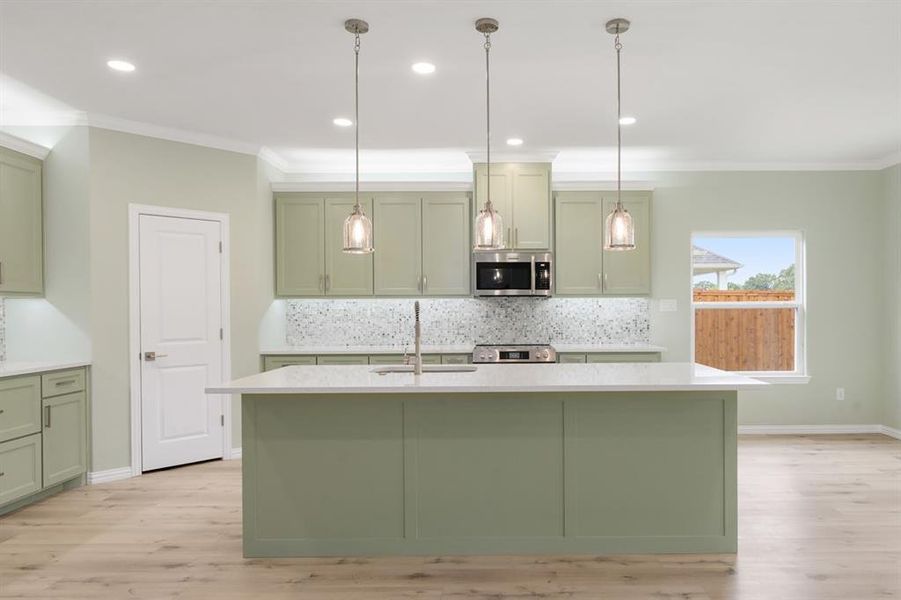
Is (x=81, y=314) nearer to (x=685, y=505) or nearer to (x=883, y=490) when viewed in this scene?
(x=685, y=505)

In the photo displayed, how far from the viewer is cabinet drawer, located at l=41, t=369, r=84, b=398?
3.78 m

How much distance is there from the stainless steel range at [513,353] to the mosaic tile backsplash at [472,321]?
509 mm

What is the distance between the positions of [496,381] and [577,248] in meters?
2.94

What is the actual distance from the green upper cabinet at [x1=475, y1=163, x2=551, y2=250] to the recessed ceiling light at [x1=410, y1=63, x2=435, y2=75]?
6.21 ft

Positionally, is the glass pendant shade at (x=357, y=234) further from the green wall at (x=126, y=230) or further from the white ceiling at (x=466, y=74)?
the green wall at (x=126, y=230)

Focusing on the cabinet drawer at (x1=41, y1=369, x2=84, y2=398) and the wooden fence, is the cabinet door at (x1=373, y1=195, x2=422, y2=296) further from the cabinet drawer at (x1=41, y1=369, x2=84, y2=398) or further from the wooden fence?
the wooden fence

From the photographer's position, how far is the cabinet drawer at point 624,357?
5078 mm

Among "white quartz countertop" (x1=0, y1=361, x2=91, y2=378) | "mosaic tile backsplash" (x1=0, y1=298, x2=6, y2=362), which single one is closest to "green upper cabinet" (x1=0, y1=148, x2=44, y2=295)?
"mosaic tile backsplash" (x1=0, y1=298, x2=6, y2=362)

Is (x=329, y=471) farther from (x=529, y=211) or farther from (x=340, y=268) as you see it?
(x=529, y=211)

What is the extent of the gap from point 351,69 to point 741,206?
163 inches

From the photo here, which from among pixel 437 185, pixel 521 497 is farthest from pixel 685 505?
pixel 437 185

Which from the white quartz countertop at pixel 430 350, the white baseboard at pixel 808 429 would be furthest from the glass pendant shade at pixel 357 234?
the white baseboard at pixel 808 429

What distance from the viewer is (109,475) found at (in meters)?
4.23

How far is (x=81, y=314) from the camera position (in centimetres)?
416
